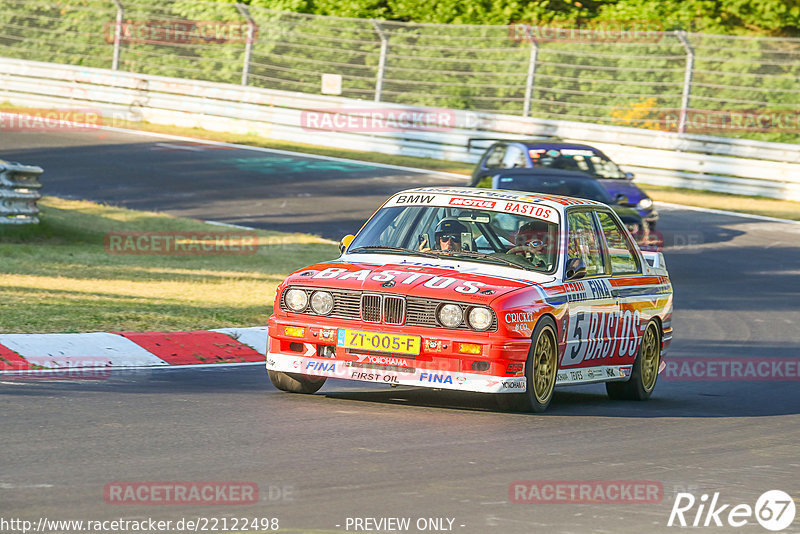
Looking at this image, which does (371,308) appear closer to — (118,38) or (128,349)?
(128,349)

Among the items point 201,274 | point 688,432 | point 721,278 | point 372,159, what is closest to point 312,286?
point 688,432

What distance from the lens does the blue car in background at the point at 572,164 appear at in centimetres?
2053

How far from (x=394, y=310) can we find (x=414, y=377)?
1.46 feet

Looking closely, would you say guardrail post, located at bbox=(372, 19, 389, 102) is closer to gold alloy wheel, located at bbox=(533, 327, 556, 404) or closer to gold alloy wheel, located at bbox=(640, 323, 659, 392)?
gold alloy wheel, located at bbox=(640, 323, 659, 392)

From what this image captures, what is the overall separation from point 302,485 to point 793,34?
33.8 meters

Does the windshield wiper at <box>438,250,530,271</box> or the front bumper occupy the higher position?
the windshield wiper at <box>438,250,530,271</box>

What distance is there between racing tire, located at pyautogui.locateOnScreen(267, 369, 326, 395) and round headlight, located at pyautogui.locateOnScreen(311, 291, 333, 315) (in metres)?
0.60

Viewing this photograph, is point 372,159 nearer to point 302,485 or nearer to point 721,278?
point 721,278

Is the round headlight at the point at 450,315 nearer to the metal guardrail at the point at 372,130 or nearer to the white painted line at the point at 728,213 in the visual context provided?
the white painted line at the point at 728,213

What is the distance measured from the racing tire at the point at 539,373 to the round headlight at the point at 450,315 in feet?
1.65

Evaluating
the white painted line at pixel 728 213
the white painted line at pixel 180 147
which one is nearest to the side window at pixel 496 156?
the white painted line at pixel 728 213

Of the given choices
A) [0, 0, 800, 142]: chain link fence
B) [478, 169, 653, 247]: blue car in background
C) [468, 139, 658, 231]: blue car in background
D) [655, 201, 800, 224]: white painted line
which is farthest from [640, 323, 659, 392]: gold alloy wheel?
[0, 0, 800, 142]: chain link fence

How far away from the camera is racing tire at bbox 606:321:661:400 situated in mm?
10320

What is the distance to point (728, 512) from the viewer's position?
6.14 m
